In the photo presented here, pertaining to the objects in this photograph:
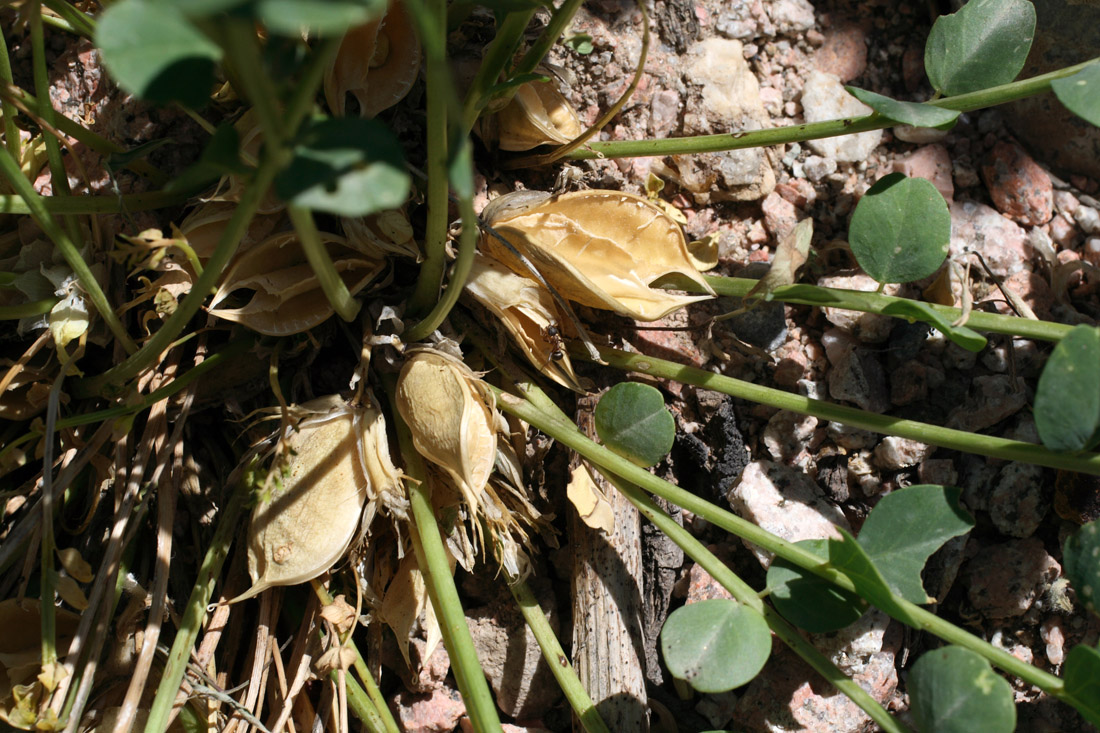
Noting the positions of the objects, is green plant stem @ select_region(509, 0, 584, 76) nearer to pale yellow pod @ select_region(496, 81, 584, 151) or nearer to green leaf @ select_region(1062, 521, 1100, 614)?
pale yellow pod @ select_region(496, 81, 584, 151)

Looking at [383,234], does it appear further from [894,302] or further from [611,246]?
[894,302]

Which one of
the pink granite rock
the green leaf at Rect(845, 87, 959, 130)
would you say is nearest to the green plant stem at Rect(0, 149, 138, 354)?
the green leaf at Rect(845, 87, 959, 130)

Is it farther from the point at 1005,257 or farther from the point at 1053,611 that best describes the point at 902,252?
the point at 1053,611

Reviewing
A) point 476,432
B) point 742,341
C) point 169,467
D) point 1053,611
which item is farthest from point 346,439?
point 1053,611

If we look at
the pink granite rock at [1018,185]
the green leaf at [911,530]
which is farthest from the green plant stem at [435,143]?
the pink granite rock at [1018,185]

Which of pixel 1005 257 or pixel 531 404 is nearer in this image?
pixel 531 404

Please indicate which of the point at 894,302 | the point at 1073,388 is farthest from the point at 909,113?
the point at 1073,388
